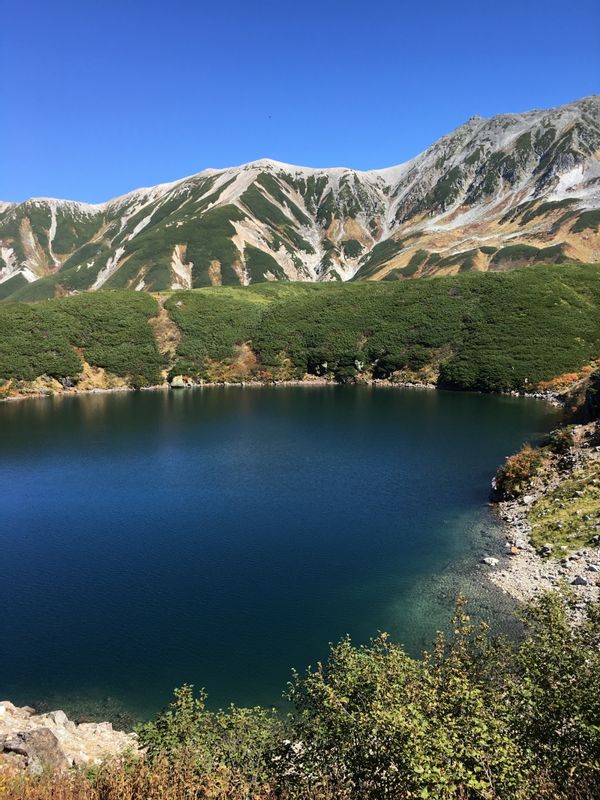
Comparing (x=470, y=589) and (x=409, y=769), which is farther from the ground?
(x=409, y=769)

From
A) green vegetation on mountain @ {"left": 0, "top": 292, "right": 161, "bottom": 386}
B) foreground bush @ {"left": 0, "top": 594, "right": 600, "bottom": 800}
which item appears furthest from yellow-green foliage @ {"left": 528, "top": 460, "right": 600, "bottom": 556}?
green vegetation on mountain @ {"left": 0, "top": 292, "right": 161, "bottom": 386}

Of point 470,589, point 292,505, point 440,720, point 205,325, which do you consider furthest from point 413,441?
point 205,325

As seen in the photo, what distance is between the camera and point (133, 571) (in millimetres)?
35375

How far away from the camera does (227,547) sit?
38.5m

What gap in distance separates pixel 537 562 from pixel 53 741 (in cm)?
2793

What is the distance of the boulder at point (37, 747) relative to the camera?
17.1 metres

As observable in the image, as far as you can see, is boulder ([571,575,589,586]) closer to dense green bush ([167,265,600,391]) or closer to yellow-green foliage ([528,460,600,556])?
yellow-green foliage ([528,460,600,556])

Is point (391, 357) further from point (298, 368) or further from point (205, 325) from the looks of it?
point (205, 325)

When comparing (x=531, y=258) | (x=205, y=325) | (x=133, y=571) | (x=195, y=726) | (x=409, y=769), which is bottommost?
(x=133, y=571)

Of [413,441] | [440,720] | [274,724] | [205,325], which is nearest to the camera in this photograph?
[440,720]

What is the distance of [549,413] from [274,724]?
235ft

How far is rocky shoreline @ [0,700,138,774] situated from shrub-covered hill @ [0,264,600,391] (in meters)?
93.0

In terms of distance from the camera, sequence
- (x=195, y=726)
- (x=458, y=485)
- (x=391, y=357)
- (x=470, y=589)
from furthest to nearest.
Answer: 1. (x=391, y=357)
2. (x=458, y=485)
3. (x=470, y=589)
4. (x=195, y=726)

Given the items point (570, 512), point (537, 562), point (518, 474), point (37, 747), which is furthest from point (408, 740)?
point (518, 474)
